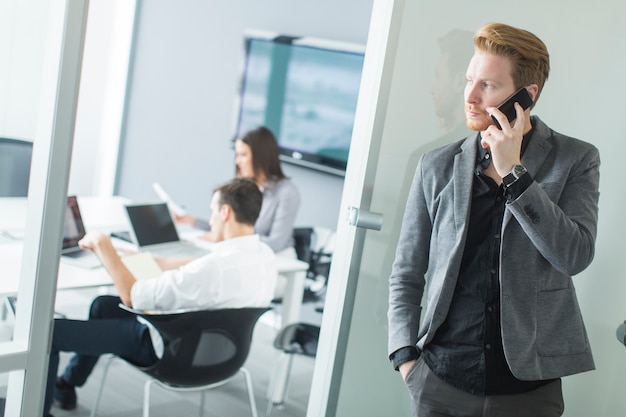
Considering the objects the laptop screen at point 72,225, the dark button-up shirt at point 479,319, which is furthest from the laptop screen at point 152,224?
the dark button-up shirt at point 479,319

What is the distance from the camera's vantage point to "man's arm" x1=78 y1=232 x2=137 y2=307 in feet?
9.87

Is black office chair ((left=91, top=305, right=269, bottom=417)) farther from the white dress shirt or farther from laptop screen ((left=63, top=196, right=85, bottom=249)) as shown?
laptop screen ((left=63, top=196, right=85, bottom=249))

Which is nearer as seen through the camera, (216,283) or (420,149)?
(420,149)

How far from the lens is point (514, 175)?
1632 mm

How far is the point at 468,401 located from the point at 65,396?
233 centimetres

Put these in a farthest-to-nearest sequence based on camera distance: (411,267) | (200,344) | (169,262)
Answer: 1. (169,262)
2. (200,344)
3. (411,267)

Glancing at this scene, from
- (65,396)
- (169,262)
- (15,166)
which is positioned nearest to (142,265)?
(169,262)

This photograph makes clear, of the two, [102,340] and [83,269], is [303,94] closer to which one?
[83,269]

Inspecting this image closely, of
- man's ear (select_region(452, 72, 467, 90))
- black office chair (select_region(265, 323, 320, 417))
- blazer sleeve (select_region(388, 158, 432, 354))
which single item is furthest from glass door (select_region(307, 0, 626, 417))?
black office chair (select_region(265, 323, 320, 417))

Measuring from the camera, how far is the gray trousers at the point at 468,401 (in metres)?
1.73

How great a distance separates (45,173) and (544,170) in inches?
49.1

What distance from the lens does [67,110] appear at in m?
2.01

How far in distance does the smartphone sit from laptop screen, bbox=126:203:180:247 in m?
2.41

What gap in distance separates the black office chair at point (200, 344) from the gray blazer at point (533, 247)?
43.5 inches
